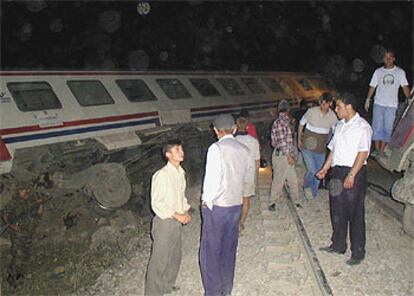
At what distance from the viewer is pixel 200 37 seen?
2728 cm

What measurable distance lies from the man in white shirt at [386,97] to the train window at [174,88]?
6249 mm

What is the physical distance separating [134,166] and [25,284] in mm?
3560

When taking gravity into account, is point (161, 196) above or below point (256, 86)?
below

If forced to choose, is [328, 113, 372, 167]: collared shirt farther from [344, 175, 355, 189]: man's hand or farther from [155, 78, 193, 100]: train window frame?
[155, 78, 193, 100]: train window frame

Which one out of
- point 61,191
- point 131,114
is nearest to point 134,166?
point 131,114

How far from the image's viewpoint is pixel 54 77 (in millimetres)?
8703

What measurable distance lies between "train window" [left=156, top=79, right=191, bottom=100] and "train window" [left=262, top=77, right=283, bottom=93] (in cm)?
679

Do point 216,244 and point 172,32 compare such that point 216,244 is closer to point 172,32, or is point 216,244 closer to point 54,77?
point 54,77

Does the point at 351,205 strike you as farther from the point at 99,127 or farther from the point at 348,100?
the point at 99,127

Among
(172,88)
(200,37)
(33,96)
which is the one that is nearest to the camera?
(33,96)

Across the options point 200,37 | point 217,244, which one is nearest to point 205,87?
point 217,244

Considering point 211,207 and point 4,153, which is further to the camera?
point 4,153

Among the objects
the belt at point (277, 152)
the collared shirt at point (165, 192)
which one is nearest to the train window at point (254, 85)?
the belt at point (277, 152)

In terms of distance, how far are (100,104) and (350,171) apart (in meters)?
6.17
